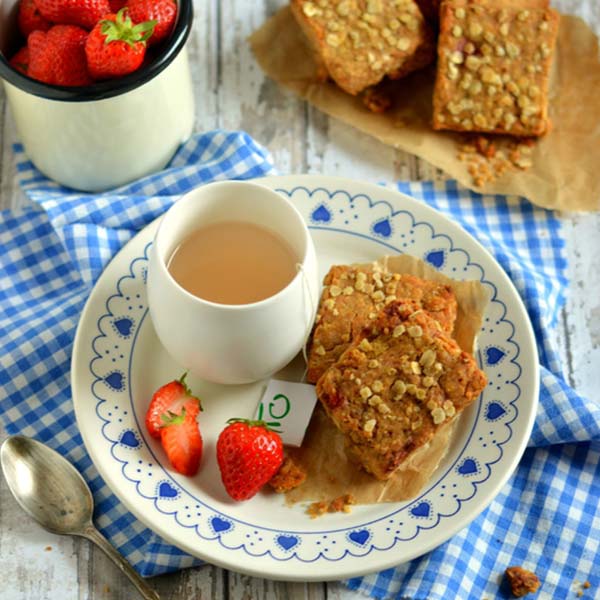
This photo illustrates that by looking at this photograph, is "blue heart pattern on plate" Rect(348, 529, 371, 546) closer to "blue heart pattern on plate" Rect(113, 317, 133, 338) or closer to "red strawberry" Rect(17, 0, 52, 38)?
"blue heart pattern on plate" Rect(113, 317, 133, 338)

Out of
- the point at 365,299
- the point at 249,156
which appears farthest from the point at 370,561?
the point at 249,156

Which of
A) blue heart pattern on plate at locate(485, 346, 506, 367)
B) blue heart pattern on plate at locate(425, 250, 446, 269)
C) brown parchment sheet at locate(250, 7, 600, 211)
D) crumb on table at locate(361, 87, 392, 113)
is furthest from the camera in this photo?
crumb on table at locate(361, 87, 392, 113)

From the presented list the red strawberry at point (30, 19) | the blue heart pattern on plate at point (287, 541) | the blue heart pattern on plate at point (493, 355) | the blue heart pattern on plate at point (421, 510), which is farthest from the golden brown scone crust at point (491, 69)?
the blue heart pattern on plate at point (287, 541)

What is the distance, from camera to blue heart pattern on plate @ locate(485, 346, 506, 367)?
79.3 inches

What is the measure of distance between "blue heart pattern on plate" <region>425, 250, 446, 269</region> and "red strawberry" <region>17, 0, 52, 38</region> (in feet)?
3.40

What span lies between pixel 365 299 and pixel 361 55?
2.63 ft

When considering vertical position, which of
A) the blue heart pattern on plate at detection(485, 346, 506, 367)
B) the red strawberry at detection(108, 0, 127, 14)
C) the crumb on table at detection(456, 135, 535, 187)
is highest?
the red strawberry at detection(108, 0, 127, 14)

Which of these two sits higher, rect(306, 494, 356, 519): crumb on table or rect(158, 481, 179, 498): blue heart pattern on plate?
rect(158, 481, 179, 498): blue heart pattern on plate

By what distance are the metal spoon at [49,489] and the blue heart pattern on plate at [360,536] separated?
0.47 metres

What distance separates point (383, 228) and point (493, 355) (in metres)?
0.39

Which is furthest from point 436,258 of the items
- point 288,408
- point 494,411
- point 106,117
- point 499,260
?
point 106,117

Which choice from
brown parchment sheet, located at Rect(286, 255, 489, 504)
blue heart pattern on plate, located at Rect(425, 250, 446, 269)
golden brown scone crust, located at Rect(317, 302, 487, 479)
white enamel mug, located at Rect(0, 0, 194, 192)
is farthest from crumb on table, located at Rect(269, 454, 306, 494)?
white enamel mug, located at Rect(0, 0, 194, 192)

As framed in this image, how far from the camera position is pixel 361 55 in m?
2.52

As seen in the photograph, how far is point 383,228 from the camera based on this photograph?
218cm
